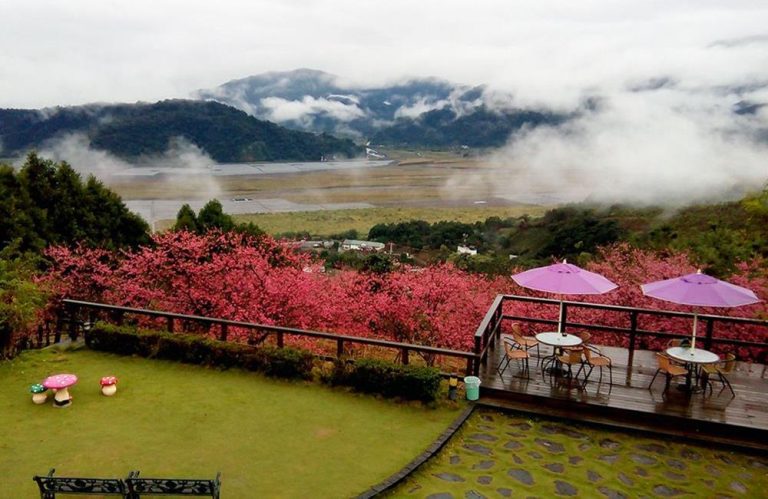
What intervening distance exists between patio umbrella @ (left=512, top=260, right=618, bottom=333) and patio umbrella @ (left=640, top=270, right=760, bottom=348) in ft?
2.63

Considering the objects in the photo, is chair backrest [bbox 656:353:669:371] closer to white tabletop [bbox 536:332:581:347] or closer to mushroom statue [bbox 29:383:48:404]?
white tabletop [bbox 536:332:581:347]

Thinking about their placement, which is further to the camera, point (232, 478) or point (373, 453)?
point (373, 453)

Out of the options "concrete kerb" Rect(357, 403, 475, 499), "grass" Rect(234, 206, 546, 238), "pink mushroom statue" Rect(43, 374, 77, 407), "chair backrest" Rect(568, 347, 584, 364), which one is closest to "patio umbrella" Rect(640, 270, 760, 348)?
"chair backrest" Rect(568, 347, 584, 364)

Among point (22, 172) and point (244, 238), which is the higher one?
point (22, 172)

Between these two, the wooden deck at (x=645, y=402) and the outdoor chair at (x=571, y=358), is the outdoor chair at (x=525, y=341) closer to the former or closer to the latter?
the wooden deck at (x=645, y=402)

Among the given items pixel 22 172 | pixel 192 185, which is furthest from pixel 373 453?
pixel 192 185

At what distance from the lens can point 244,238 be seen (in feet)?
76.0

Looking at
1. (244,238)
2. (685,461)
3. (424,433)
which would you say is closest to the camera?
(685,461)

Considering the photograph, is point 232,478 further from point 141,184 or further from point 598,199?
point 141,184

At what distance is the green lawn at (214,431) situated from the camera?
7.07 m

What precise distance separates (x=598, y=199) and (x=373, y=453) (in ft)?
224

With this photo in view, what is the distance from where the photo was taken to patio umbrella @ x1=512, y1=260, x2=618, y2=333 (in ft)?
29.9

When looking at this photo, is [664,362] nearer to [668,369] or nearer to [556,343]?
[668,369]

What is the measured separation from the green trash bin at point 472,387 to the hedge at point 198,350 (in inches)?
118
